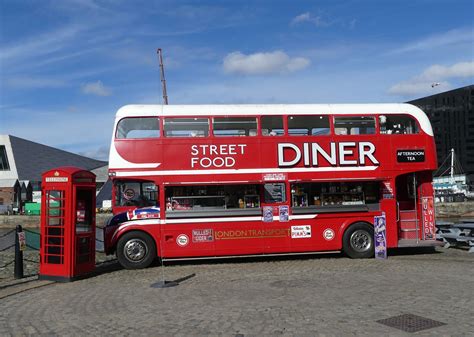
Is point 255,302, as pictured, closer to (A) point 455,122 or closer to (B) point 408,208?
(B) point 408,208

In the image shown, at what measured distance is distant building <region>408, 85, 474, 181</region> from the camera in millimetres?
107188

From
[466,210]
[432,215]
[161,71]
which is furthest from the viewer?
[161,71]

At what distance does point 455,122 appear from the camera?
4316 inches

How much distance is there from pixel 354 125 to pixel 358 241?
325cm

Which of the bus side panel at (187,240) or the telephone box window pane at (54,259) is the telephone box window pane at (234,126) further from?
→ the telephone box window pane at (54,259)

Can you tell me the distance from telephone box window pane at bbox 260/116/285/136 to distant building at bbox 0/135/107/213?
5095 cm

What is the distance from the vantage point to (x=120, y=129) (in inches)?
491

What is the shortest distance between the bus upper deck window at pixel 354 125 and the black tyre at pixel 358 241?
8.57 ft

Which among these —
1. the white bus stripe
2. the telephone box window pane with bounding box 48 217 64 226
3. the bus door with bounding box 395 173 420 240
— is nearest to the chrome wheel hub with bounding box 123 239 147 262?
the white bus stripe

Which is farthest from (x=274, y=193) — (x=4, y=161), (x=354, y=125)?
(x=4, y=161)

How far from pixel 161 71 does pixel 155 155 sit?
200ft

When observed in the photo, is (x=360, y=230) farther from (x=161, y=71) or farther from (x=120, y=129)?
(x=161, y=71)

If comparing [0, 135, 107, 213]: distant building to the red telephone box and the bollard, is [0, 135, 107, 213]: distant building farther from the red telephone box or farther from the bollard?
the red telephone box

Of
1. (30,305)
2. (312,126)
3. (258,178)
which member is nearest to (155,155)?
(258,178)
